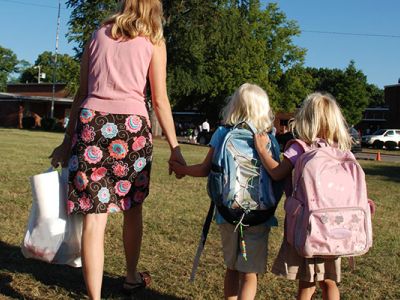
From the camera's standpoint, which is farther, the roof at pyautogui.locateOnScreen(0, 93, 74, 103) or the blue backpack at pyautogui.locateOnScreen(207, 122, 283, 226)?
the roof at pyautogui.locateOnScreen(0, 93, 74, 103)

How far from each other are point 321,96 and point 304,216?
74cm

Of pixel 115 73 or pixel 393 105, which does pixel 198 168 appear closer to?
pixel 115 73

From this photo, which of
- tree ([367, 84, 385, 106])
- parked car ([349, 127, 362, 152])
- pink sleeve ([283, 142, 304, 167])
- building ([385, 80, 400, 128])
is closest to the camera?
pink sleeve ([283, 142, 304, 167])

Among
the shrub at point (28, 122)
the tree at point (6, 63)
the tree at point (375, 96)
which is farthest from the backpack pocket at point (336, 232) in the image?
the tree at point (6, 63)

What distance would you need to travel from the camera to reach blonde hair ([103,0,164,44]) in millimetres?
2926

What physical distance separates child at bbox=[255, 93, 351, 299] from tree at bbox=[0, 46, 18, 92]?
294 ft

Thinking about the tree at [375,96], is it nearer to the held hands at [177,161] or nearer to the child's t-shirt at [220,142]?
the held hands at [177,161]

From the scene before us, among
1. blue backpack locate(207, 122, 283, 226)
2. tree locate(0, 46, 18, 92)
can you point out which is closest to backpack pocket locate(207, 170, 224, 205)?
blue backpack locate(207, 122, 283, 226)

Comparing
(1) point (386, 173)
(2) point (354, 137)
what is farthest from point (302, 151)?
(1) point (386, 173)

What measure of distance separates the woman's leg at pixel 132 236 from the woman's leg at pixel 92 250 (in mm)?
333

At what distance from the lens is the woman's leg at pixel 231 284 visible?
119 inches

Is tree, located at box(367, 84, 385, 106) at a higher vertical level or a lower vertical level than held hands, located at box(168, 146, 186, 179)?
higher

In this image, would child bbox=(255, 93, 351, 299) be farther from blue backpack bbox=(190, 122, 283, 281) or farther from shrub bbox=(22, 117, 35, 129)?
shrub bbox=(22, 117, 35, 129)

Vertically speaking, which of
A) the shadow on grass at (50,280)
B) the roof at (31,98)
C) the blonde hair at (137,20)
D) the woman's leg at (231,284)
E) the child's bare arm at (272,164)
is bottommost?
the shadow on grass at (50,280)
